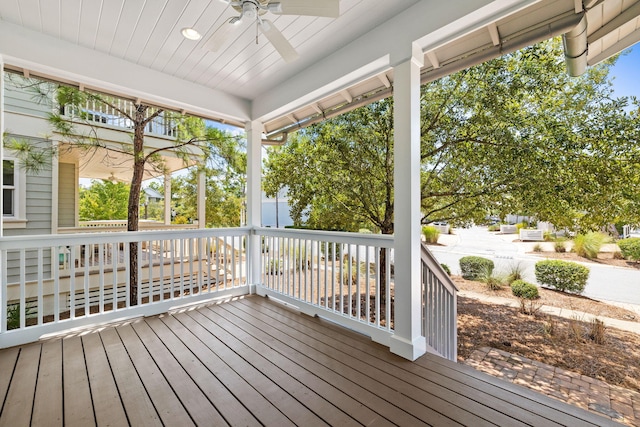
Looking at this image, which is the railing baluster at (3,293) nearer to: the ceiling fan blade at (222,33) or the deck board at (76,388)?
the deck board at (76,388)

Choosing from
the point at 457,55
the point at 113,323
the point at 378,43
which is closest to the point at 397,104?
the point at 378,43

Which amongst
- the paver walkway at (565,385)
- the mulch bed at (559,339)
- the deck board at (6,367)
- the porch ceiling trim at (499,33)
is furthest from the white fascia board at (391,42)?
the mulch bed at (559,339)

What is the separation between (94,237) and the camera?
3076mm

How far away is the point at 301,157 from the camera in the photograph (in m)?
5.59

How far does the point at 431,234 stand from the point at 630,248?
12.9 ft

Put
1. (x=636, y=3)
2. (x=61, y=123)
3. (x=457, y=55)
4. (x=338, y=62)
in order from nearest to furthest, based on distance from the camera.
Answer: (x=636, y=3) < (x=457, y=55) < (x=338, y=62) < (x=61, y=123)

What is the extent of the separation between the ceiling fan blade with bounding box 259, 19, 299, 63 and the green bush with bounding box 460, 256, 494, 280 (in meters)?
6.26

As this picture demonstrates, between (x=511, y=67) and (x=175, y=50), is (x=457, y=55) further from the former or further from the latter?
(x=175, y=50)

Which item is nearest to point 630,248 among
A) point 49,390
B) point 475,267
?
point 475,267

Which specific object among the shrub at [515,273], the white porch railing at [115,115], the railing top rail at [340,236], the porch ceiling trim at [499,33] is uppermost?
the white porch railing at [115,115]

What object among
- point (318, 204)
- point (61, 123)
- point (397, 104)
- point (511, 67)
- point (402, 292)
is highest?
point (511, 67)

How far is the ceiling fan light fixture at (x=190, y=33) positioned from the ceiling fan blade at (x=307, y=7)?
3.86 feet

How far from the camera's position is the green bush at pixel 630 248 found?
13.2ft

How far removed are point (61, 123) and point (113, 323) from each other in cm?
301
